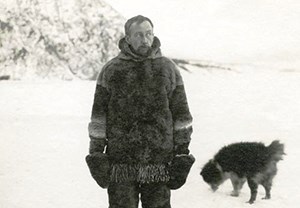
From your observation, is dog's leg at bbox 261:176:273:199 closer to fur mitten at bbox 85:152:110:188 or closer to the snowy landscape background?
the snowy landscape background

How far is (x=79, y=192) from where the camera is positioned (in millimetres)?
4980

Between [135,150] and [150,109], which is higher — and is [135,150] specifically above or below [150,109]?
below

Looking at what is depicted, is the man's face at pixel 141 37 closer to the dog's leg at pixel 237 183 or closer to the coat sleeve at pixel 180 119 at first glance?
the coat sleeve at pixel 180 119

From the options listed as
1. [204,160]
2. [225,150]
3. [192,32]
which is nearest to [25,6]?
[192,32]

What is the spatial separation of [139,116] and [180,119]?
0.23m

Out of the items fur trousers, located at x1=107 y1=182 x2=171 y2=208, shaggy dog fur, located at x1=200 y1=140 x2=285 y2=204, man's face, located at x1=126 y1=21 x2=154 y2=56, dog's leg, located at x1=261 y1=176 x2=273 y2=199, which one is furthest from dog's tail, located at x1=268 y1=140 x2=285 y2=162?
man's face, located at x1=126 y1=21 x2=154 y2=56

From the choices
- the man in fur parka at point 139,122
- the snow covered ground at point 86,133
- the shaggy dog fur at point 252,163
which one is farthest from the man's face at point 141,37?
the shaggy dog fur at point 252,163

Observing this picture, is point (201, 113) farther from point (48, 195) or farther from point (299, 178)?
point (48, 195)

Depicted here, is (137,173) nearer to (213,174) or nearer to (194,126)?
(213,174)

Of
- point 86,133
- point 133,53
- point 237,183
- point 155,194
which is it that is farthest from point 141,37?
point 86,133

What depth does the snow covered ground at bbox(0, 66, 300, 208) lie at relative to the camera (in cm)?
498

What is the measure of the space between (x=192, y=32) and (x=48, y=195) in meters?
5.32

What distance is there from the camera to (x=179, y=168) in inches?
111

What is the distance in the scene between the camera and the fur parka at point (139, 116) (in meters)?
2.82
